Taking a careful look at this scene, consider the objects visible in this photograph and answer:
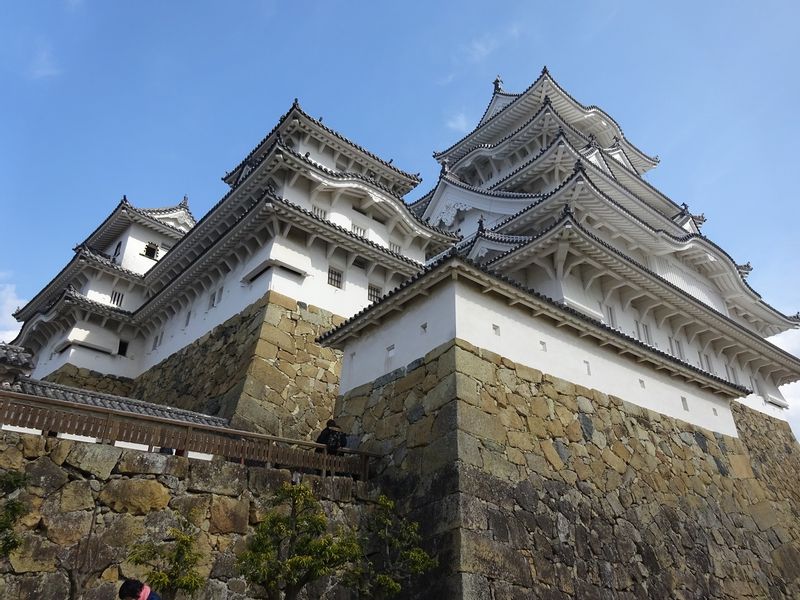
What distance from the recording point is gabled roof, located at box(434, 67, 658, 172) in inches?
1120

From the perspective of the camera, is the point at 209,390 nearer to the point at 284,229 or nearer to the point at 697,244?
the point at 284,229

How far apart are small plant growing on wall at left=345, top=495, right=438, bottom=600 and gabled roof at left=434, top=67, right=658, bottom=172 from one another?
24.3m

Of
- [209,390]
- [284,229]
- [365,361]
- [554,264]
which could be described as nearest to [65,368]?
[209,390]

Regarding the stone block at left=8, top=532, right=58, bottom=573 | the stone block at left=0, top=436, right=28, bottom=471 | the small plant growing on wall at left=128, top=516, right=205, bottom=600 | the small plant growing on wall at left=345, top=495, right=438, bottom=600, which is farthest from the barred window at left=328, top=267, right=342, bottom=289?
the small plant growing on wall at left=128, top=516, right=205, bottom=600

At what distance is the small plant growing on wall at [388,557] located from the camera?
762 centimetres

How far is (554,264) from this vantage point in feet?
53.4

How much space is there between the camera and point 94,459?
7547 mm

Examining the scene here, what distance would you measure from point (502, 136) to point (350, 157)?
1106 centimetres

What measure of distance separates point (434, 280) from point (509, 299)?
1496mm

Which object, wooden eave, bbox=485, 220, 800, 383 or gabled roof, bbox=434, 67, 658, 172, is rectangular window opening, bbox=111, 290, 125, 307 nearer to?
wooden eave, bbox=485, 220, 800, 383

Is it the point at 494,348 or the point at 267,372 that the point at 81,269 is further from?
the point at 494,348

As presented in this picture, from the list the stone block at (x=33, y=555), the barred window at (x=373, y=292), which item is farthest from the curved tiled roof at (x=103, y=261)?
the stone block at (x=33, y=555)

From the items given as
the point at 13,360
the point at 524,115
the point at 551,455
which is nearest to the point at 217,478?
the point at 13,360

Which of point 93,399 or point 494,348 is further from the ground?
point 494,348
